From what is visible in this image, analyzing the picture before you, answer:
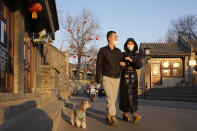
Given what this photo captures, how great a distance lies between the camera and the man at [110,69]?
5617 millimetres

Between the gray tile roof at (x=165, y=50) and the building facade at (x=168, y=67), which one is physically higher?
the gray tile roof at (x=165, y=50)

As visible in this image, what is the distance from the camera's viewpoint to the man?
5617mm

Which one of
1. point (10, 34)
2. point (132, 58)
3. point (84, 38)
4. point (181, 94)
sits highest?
point (84, 38)

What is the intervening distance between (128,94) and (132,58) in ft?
2.53

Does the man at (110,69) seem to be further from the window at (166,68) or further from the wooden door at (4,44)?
the window at (166,68)

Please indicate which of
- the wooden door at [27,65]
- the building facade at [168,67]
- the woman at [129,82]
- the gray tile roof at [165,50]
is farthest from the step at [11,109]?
the gray tile roof at [165,50]

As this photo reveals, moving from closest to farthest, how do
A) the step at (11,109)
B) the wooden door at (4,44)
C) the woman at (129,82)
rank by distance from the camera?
1. the step at (11,109)
2. the woman at (129,82)
3. the wooden door at (4,44)

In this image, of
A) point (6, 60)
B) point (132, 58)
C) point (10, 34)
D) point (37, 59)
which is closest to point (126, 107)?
point (132, 58)

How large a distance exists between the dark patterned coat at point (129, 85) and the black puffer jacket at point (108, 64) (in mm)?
285

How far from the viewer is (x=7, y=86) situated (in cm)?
830

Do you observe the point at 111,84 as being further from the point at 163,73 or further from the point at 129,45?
the point at 163,73

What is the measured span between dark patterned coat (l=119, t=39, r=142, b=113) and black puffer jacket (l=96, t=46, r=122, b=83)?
28 centimetres

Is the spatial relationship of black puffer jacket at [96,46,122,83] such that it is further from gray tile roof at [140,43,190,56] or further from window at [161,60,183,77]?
window at [161,60,183,77]

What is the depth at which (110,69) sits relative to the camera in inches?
225
